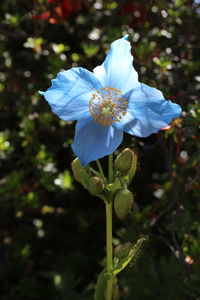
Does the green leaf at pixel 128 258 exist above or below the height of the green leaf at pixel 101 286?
above

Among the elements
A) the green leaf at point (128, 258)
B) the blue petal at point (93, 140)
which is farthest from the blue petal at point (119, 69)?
the green leaf at point (128, 258)

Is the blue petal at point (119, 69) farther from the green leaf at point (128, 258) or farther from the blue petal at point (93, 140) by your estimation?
the green leaf at point (128, 258)

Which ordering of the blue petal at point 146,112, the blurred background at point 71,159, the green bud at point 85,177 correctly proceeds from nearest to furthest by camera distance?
the blue petal at point 146,112
the green bud at point 85,177
the blurred background at point 71,159

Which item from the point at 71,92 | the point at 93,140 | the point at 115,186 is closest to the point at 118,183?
the point at 115,186

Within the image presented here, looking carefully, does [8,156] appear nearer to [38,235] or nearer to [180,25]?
[38,235]

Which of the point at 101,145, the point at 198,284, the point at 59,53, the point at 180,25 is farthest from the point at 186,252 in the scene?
the point at 180,25
